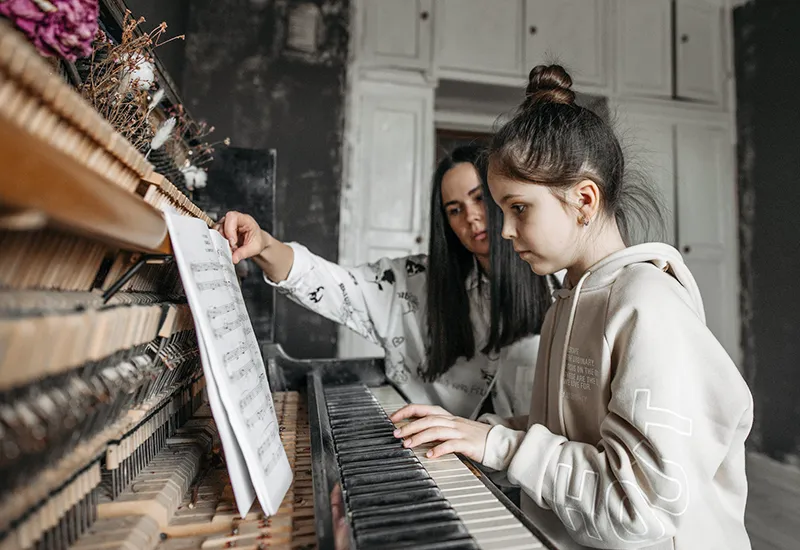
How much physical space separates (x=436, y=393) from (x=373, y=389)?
43 centimetres

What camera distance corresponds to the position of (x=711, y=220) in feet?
14.1

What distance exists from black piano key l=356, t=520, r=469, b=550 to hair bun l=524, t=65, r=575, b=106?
3.28 ft

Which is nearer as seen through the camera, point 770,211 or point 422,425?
point 422,425

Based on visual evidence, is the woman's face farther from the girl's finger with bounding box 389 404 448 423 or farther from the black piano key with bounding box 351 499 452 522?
the black piano key with bounding box 351 499 452 522

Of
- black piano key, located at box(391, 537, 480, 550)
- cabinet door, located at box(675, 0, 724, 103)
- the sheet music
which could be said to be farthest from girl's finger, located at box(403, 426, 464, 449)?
cabinet door, located at box(675, 0, 724, 103)

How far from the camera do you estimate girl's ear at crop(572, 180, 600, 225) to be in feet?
3.75

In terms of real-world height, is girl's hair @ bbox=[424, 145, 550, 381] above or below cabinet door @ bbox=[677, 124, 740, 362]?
below

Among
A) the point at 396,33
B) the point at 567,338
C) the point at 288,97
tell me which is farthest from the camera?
the point at 396,33

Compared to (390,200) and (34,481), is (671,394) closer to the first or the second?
(34,481)

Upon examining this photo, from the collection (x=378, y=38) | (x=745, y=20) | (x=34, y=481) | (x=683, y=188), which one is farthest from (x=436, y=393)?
(x=745, y=20)

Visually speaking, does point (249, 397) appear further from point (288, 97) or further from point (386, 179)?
point (288, 97)

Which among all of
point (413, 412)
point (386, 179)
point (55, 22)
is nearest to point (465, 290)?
point (413, 412)

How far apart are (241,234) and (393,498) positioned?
3.20ft

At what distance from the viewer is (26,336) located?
37 centimetres
